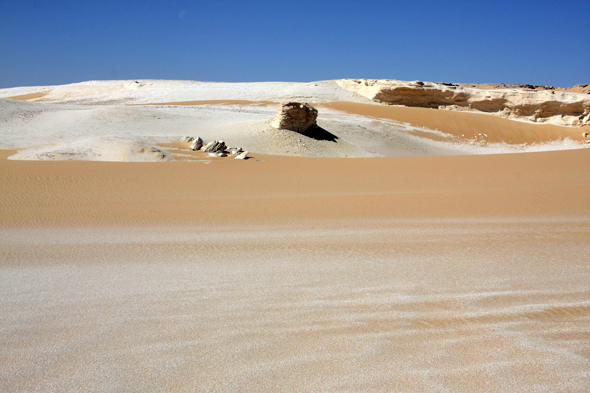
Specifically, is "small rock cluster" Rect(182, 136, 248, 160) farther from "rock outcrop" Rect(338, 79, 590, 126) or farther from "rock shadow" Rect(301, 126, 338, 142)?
"rock outcrop" Rect(338, 79, 590, 126)

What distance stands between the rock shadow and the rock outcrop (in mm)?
17606

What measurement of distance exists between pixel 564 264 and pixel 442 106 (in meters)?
33.4

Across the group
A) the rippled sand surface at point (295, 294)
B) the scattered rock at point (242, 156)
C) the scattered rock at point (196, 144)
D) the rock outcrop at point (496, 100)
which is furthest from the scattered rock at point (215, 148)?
the rock outcrop at point (496, 100)

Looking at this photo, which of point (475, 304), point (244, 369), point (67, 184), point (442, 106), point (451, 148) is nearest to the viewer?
point (244, 369)

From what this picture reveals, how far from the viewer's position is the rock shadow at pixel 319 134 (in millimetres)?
18970

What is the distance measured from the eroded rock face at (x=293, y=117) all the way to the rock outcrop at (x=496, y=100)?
19086 millimetres

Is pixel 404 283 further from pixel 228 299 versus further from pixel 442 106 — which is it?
pixel 442 106

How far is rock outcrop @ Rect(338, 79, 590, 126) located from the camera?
31.4 m

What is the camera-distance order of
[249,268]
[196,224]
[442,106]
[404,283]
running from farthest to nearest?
[442,106], [196,224], [249,268], [404,283]

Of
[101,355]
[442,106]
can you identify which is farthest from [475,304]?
[442,106]

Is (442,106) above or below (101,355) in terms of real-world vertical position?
above

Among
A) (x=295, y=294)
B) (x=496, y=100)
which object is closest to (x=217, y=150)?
(x=295, y=294)

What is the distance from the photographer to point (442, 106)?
3491 cm

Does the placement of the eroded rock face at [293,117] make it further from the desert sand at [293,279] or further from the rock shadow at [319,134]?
the desert sand at [293,279]
